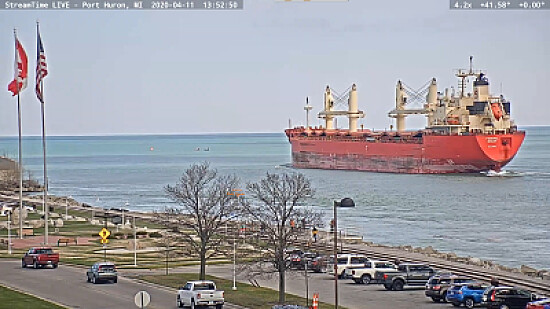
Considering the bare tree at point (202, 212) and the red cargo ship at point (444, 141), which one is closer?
the bare tree at point (202, 212)

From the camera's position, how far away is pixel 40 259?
3538cm

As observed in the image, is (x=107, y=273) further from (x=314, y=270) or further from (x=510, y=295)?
(x=510, y=295)

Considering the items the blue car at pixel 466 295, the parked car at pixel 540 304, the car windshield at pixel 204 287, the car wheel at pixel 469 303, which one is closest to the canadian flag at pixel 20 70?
the car windshield at pixel 204 287

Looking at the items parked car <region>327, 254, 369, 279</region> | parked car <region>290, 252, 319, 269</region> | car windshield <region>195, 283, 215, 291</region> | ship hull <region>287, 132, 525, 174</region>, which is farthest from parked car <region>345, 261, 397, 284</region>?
ship hull <region>287, 132, 525, 174</region>

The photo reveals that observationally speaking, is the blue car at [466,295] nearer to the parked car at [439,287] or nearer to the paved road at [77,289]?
the parked car at [439,287]

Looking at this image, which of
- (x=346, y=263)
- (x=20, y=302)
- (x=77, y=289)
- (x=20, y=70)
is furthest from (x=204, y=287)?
(x=20, y=70)

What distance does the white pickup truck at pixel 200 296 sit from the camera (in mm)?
25047

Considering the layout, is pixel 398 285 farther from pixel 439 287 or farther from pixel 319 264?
pixel 319 264

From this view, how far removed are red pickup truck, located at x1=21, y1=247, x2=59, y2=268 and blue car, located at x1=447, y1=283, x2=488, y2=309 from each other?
647 inches

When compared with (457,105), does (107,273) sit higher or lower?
lower

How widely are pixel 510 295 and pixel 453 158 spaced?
82493mm

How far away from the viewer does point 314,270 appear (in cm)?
3534

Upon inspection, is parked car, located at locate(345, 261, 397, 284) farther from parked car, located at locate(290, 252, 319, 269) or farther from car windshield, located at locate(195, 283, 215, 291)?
car windshield, located at locate(195, 283, 215, 291)

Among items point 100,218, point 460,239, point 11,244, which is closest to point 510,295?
point 11,244
